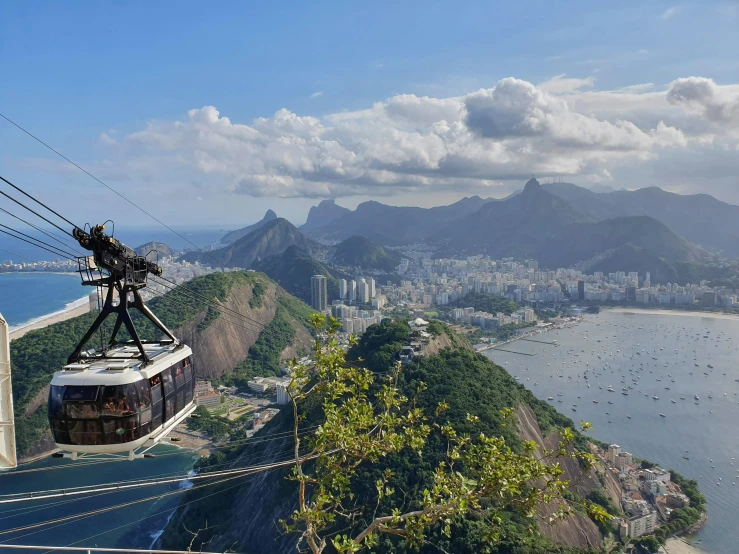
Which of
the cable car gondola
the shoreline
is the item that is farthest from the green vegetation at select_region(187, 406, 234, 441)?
the shoreline

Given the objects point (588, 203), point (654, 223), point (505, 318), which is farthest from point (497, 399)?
point (588, 203)

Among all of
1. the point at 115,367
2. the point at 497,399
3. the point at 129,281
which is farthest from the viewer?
the point at 497,399

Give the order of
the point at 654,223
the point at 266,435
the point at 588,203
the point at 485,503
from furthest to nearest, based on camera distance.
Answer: the point at 588,203 → the point at 654,223 → the point at 266,435 → the point at 485,503

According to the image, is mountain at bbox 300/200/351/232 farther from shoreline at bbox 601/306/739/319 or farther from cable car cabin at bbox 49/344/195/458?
cable car cabin at bbox 49/344/195/458

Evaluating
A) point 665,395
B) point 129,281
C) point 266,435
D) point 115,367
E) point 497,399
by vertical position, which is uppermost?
point 129,281

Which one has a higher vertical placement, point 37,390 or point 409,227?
point 409,227

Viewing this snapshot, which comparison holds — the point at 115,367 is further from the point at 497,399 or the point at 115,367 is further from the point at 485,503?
the point at 497,399

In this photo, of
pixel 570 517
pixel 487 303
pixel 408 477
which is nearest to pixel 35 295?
pixel 487 303

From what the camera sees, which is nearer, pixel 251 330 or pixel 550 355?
pixel 251 330
